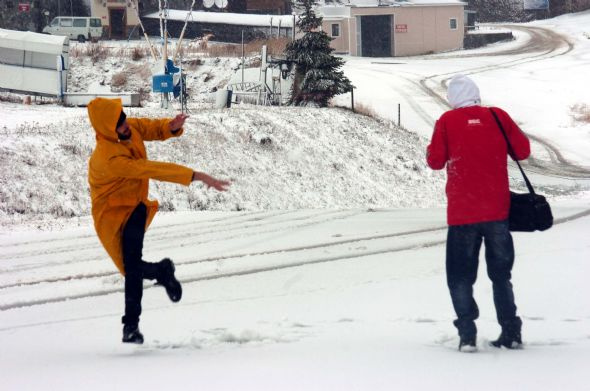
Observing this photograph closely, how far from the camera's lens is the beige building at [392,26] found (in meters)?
57.0

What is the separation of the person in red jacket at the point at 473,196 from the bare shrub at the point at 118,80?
35.9m

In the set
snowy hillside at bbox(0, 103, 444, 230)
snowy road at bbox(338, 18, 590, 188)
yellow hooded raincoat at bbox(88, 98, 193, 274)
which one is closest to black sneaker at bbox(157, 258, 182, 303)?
yellow hooded raincoat at bbox(88, 98, 193, 274)

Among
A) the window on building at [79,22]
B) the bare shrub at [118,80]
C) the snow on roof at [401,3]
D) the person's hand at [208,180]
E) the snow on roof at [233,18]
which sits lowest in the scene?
the person's hand at [208,180]

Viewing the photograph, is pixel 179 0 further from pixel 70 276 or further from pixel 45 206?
pixel 70 276

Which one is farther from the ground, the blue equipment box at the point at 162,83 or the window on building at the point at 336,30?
the window on building at the point at 336,30

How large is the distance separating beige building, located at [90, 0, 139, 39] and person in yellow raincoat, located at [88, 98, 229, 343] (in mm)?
55096

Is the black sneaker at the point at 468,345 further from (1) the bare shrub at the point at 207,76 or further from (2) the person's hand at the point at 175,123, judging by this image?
(1) the bare shrub at the point at 207,76

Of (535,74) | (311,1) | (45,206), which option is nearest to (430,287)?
(45,206)

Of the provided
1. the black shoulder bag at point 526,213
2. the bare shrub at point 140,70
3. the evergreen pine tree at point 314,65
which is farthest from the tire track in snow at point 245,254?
the bare shrub at point 140,70

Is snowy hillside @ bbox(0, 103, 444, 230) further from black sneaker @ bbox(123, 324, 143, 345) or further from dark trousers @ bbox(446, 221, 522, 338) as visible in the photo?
dark trousers @ bbox(446, 221, 522, 338)

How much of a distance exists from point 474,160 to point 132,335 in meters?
2.63

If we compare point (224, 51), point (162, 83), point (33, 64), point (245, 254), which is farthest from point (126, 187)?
point (224, 51)

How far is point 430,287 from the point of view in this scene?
8.29 m

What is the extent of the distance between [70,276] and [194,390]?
209 inches
